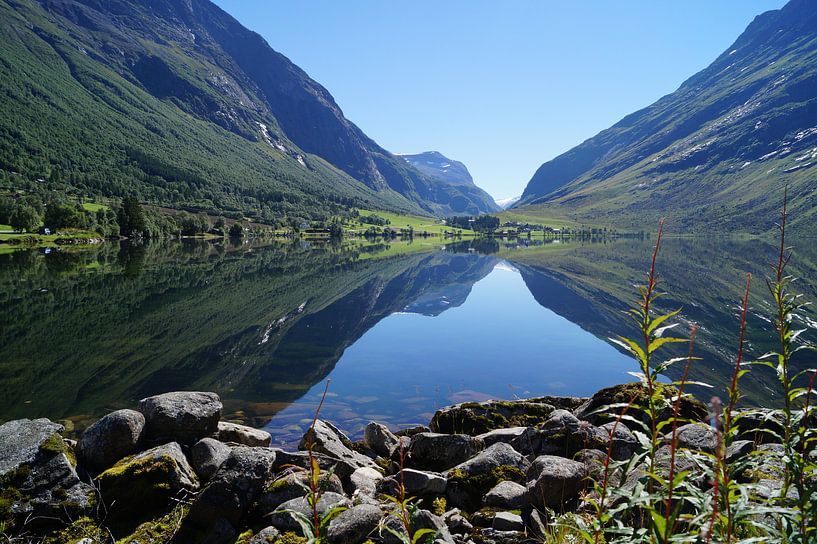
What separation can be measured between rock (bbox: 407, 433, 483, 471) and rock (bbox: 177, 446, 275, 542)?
14.8 feet

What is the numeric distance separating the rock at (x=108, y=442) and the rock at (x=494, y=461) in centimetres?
764

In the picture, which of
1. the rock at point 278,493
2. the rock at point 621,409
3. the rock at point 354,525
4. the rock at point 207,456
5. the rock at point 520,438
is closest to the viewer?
the rock at point 354,525

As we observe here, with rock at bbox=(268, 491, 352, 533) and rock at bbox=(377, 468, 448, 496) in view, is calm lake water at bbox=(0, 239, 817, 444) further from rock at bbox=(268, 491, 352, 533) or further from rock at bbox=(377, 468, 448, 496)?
rock at bbox=(268, 491, 352, 533)

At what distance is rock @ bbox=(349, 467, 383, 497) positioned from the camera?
10516mm

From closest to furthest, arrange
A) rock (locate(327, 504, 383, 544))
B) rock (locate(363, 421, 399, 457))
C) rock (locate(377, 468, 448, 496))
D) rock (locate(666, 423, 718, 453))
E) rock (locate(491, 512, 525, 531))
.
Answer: rock (locate(327, 504, 383, 544)) < rock (locate(491, 512, 525, 531)) < rock (locate(666, 423, 718, 453)) < rock (locate(377, 468, 448, 496)) < rock (locate(363, 421, 399, 457))

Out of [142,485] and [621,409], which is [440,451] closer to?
[621,409]

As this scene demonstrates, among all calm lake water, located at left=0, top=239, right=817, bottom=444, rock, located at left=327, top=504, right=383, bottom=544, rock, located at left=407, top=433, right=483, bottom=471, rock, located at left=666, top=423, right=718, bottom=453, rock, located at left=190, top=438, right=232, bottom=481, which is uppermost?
rock, located at left=666, top=423, right=718, bottom=453

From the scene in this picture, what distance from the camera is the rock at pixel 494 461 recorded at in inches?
448

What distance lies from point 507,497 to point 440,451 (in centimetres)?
311

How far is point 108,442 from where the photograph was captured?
10.9m

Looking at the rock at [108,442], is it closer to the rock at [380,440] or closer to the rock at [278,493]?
the rock at [278,493]

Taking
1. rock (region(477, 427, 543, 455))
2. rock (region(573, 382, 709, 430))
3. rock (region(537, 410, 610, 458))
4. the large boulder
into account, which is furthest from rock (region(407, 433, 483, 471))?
the large boulder

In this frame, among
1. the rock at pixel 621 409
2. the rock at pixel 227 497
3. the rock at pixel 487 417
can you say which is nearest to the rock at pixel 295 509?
the rock at pixel 227 497

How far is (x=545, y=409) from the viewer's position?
55.2ft
